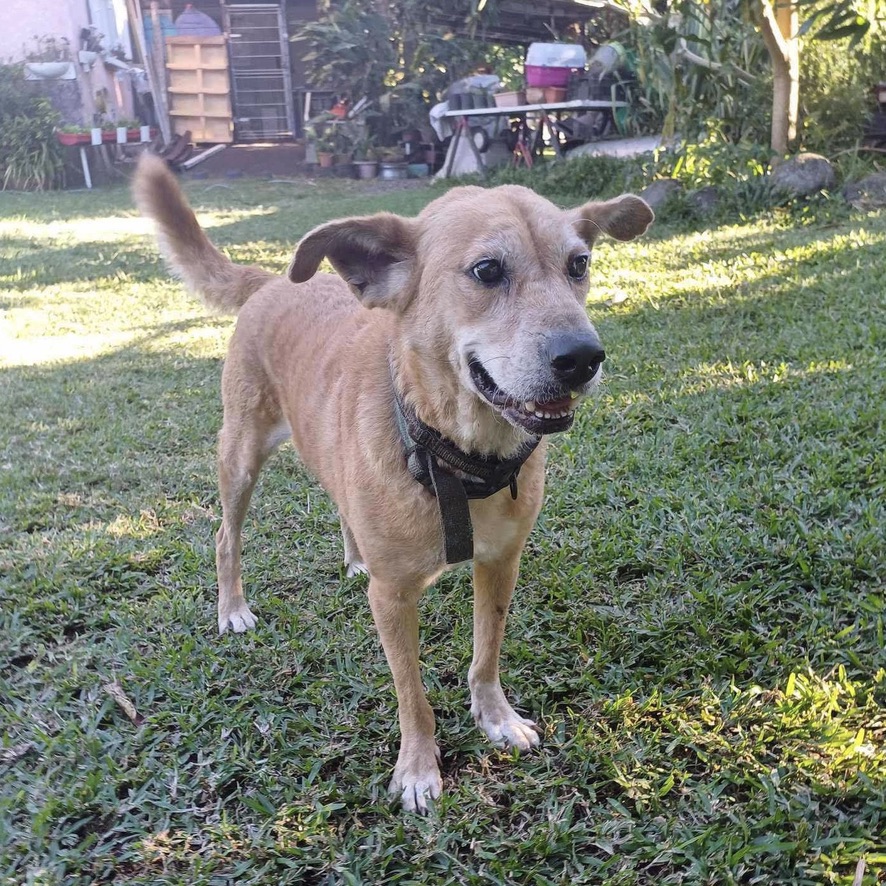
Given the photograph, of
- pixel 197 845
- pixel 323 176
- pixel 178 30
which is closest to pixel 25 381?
pixel 197 845

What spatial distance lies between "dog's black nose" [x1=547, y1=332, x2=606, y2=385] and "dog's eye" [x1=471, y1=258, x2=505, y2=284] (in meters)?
0.33

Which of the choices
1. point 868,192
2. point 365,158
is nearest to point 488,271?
point 868,192

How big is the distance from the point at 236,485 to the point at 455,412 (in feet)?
4.73

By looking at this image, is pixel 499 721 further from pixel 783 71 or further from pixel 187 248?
pixel 783 71

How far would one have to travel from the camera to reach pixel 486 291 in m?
2.26

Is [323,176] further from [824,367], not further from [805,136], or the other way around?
[824,367]

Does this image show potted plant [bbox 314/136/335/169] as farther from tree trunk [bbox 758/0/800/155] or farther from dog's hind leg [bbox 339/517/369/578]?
dog's hind leg [bbox 339/517/369/578]

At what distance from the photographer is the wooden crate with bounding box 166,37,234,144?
19156mm

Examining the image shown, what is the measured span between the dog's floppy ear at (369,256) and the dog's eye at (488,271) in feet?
0.94

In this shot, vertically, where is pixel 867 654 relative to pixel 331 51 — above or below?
below

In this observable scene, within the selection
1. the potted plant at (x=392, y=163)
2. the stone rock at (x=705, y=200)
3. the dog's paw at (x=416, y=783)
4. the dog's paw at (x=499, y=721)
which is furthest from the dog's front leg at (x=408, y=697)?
the potted plant at (x=392, y=163)

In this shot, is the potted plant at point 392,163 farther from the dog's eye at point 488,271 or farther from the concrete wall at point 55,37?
the dog's eye at point 488,271

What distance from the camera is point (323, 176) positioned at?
56.4ft

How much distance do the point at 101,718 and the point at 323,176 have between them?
53.1 feet
